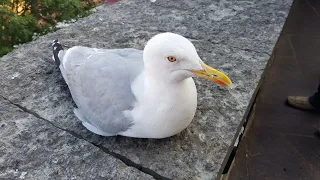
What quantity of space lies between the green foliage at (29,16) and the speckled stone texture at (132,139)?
205mm

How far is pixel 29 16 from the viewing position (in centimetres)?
195

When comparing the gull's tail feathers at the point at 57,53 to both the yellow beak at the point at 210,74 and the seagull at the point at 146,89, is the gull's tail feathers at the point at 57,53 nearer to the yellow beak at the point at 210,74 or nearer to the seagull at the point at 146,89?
the seagull at the point at 146,89

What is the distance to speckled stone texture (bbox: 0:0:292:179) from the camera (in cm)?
110

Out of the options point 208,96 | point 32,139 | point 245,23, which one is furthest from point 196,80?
point 32,139

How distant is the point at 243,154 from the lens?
1903 millimetres

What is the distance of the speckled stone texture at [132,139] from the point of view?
3.59 feet

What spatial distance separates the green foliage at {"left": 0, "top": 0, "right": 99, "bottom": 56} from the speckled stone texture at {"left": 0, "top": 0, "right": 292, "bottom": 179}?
21 cm

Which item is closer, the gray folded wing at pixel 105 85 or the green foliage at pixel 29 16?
the gray folded wing at pixel 105 85

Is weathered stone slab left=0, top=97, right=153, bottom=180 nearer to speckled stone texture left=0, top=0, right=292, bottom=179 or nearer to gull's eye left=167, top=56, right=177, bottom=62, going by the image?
speckled stone texture left=0, top=0, right=292, bottom=179

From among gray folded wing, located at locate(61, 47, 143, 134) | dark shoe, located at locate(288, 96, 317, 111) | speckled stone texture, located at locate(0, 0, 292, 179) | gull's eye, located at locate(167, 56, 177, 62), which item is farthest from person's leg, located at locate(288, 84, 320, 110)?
gull's eye, located at locate(167, 56, 177, 62)

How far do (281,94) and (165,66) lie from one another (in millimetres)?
1485

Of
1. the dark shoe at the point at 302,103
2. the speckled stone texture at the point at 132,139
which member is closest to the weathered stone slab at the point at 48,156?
the speckled stone texture at the point at 132,139

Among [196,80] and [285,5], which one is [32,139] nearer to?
[196,80]

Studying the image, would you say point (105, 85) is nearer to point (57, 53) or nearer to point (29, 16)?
point (57, 53)
